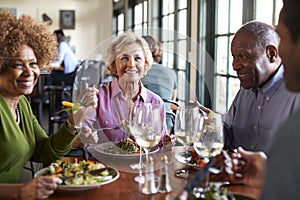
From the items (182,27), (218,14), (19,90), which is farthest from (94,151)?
(182,27)

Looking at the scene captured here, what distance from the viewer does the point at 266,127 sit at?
185 cm

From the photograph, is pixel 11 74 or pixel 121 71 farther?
pixel 121 71

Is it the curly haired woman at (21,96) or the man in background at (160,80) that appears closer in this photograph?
the curly haired woman at (21,96)

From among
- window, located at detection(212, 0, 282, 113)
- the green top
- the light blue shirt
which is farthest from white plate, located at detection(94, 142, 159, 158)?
the light blue shirt

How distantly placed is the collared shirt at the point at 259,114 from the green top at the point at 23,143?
0.75m

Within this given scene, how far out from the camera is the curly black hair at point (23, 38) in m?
1.59

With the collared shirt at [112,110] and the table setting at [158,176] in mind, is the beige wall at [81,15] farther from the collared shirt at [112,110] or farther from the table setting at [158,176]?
the table setting at [158,176]

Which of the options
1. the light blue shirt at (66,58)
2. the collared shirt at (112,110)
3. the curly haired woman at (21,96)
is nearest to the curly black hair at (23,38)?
the curly haired woman at (21,96)

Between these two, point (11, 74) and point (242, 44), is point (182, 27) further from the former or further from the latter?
point (11, 74)

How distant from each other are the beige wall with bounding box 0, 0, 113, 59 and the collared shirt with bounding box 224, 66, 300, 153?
7.35 metres

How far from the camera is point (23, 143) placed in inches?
65.0

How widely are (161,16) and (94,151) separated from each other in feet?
11.7

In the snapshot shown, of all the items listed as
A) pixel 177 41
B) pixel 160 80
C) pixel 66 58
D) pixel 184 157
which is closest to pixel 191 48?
pixel 177 41

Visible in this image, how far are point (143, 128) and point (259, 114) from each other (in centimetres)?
69
